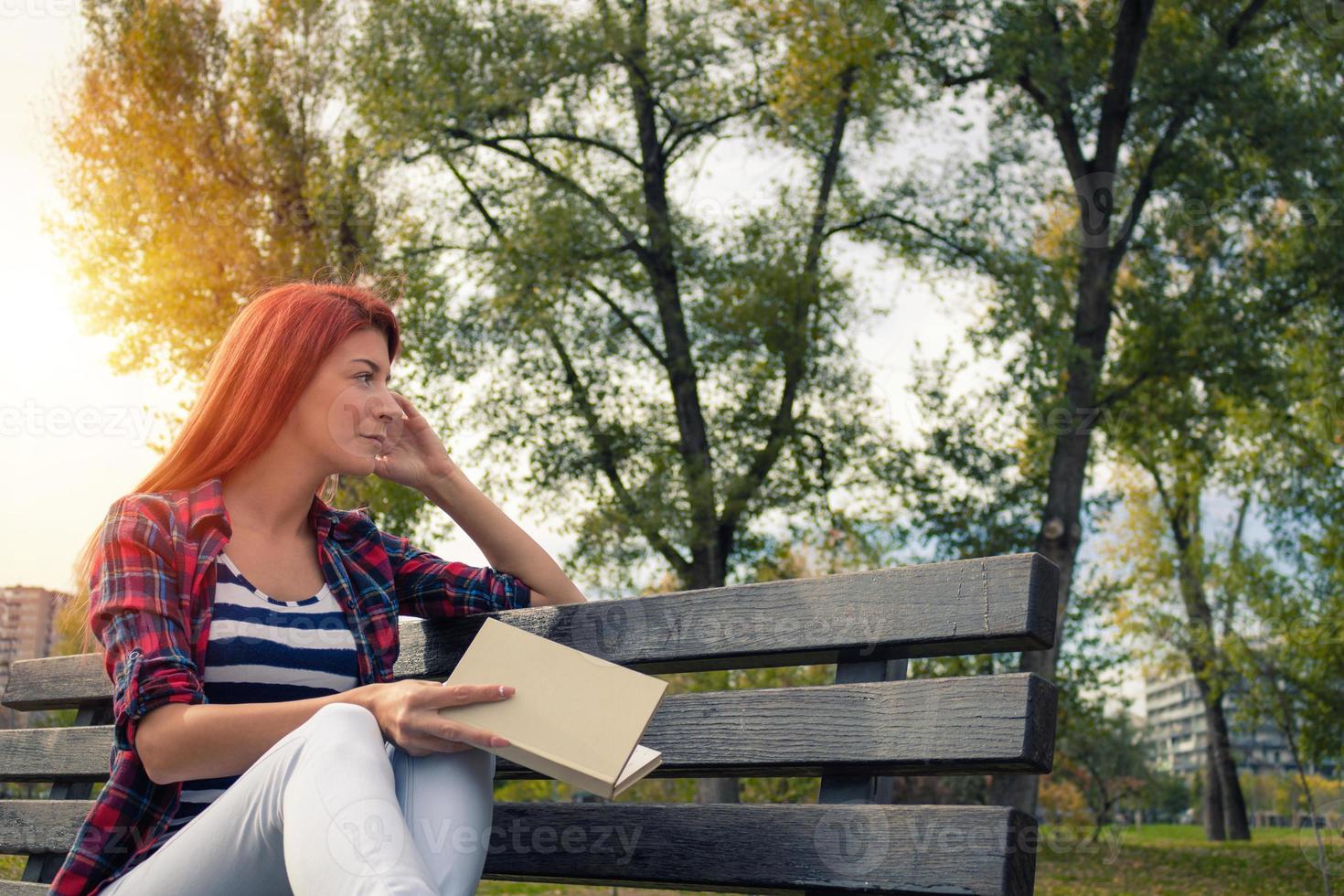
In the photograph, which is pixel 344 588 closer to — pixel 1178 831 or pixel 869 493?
pixel 869 493

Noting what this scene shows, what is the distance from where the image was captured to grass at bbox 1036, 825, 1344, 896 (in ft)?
38.2

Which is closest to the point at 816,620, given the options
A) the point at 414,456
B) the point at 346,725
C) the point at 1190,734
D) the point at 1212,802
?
the point at 346,725

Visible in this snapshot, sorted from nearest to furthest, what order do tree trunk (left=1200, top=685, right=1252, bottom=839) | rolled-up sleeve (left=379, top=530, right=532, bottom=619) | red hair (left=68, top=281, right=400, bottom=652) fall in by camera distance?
red hair (left=68, top=281, right=400, bottom=652) < rolled-up sleeve (left=379, top=530, right=532, bottom=619) < tree trunk (left=1200, top=685, right=1252, bottom=839)

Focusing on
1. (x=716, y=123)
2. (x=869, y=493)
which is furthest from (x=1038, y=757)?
(x=716, y=123)

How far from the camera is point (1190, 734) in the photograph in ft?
99.8

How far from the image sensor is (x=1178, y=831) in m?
29.3

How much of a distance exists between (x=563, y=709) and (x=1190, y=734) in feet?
106

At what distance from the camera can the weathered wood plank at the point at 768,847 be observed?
63.7 inches

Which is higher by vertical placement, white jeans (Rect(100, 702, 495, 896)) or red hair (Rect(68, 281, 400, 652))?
red hair (Rect(68, 281, 400, 652))

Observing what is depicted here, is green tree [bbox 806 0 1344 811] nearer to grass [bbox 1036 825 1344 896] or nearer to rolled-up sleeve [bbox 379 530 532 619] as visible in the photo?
grass [bbox 1036 825 1344 896]

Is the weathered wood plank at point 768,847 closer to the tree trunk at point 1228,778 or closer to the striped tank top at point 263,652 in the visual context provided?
the striped tank top at point 263,652

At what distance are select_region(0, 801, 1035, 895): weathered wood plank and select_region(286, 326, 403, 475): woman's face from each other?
28.2 inches

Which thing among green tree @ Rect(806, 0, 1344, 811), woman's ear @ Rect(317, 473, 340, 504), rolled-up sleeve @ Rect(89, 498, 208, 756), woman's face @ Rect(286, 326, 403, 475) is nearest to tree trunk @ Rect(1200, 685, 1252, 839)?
green tree @ Rect(806, 0, 1344, 811)

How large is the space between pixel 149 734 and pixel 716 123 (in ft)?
41.7
